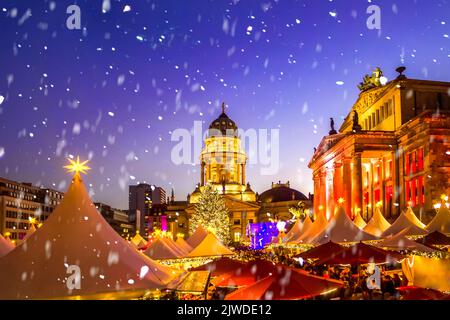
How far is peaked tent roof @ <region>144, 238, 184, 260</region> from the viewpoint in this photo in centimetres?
2902

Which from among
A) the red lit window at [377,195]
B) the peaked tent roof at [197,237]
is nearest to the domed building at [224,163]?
the red lit window at [377,195]

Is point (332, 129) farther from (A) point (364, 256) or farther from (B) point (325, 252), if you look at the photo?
(A) point (364, 256)

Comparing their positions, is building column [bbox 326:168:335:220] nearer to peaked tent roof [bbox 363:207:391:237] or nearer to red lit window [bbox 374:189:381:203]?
red lit window [bbox 374:189:381:203]

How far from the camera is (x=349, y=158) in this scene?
54.2m

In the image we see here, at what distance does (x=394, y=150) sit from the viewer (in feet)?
167

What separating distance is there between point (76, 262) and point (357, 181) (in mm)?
44872

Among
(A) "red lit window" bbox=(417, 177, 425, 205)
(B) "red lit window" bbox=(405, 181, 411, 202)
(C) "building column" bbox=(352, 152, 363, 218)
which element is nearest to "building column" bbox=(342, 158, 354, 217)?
(C) "building column" bbox=(352, 152, 363, 218)

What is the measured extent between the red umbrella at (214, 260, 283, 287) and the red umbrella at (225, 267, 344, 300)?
4.60m

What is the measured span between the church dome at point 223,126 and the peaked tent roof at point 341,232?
377 feet

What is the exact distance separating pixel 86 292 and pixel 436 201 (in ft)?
126

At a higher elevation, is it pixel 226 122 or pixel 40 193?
pixel 226 122

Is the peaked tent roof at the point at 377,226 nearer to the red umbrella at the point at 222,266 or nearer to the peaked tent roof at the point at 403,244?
the peaked tent roof at the point at 403,244
